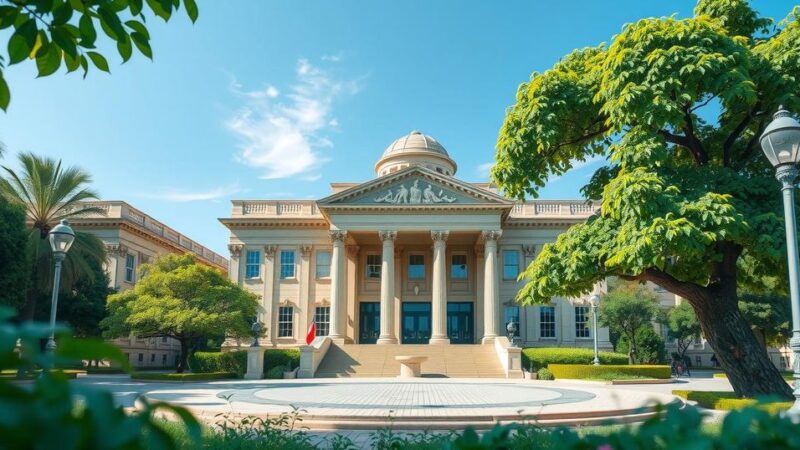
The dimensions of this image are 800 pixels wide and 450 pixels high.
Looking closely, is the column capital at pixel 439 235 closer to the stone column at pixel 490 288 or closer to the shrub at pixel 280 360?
the stone column at pixel 490 288

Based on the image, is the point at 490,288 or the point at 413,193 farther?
the point at 413,193

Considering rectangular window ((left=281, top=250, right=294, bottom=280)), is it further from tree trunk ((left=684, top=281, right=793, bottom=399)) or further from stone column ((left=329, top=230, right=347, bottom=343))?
tree trunk ((left=684, top=281, right=793, bottom=399))

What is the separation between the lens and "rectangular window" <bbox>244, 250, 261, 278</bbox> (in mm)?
49156

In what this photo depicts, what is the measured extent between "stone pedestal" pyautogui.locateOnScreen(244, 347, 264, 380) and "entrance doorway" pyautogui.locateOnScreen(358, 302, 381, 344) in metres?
13.3

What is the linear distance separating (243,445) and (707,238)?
9682mm

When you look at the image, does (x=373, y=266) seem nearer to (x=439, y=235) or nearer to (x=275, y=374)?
(x=439, y=235)

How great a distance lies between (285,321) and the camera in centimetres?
4850

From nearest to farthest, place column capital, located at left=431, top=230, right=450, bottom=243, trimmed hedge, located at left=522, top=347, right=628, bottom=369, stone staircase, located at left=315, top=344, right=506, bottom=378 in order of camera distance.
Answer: stone staircase, located at left=315, top=344, right=506, bottom=378
trimmed hedge, located at left=522, top=347, right=628, bottom=369
column capital, located at left=431, top=230, right=450, bottom=243

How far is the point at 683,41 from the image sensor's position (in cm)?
1403

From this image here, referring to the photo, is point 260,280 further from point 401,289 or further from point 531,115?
point 531,115

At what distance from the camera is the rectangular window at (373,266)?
49.6m

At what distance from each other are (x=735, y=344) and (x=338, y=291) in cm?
3048

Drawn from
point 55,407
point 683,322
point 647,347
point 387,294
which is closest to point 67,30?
point 55,407

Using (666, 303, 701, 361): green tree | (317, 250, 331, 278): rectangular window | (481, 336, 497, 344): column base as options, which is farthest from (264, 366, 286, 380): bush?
(666, 303, 701, 361): green tree
